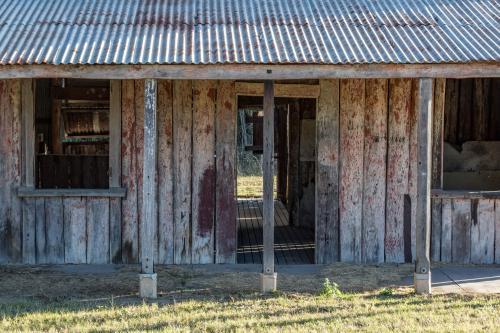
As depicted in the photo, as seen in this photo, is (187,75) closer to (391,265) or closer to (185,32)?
(185,32)

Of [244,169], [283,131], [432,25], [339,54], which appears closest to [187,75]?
[339,54]

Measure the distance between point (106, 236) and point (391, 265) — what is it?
13.0 ft

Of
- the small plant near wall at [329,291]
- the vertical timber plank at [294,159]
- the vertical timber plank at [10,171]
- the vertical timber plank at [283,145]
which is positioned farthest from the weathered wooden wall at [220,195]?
the vertical timber plank at [283,145]

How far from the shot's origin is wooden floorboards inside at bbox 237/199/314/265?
9.77 meters

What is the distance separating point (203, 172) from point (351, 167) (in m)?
2.06

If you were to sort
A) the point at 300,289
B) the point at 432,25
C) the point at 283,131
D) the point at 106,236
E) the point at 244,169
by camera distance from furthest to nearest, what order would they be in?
the point at 244,169
the point at 283,131
the point at 106,236
the point at 432,25
the point at 300,289

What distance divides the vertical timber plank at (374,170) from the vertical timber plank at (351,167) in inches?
2.9

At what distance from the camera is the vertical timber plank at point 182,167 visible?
361 inches

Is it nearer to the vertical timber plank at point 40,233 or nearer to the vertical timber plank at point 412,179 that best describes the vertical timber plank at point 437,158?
the vertical timber plank at point 412,179

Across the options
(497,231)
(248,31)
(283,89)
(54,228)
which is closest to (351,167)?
(283,89)

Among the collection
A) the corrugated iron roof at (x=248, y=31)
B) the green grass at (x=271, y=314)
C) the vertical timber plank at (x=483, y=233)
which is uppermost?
the corrugated iron roof at (x=248, y=31)

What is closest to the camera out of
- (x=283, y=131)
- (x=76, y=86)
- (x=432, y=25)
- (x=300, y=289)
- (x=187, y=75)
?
(x=187, y=75)

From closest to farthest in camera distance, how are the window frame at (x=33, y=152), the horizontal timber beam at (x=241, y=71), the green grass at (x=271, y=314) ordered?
the green grass at (x=271, y=314) → the horizontal timber beam at (x=241, y=71) → the window frame at (x=33, y=152)

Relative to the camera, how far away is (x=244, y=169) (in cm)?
2667
